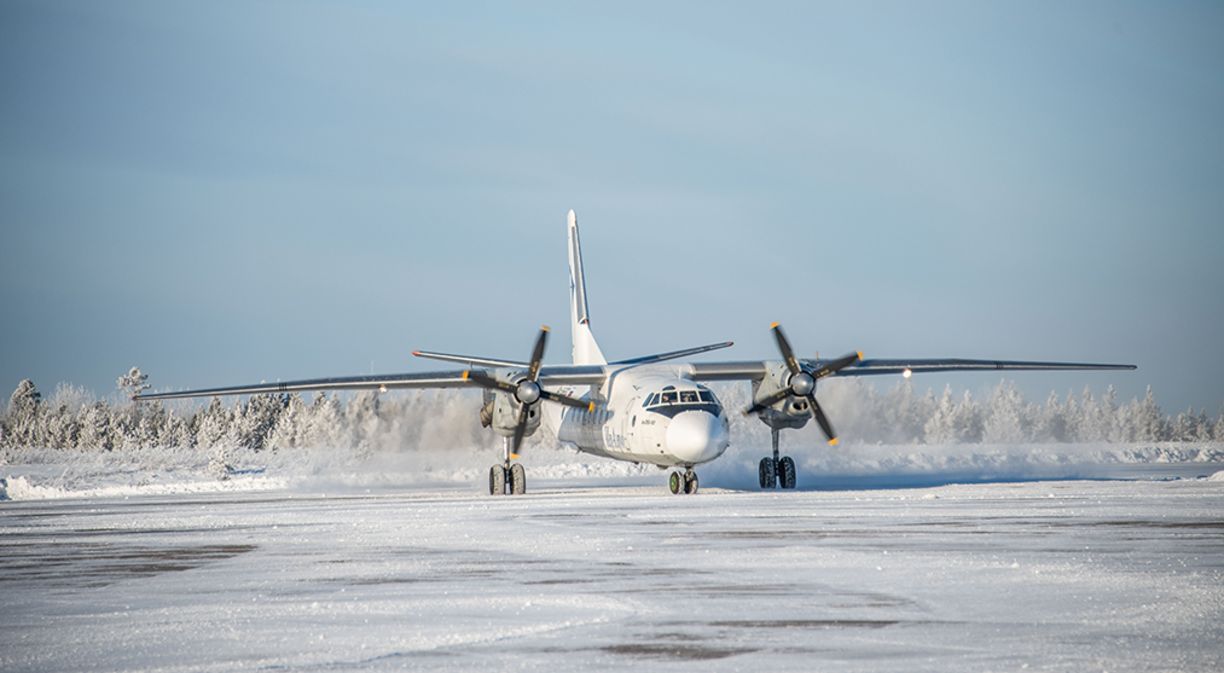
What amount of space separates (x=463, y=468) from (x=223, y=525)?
28.2 metres

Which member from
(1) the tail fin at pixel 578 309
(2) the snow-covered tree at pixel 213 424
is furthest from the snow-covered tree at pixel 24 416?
(1) the tail fin at pixel 578 309

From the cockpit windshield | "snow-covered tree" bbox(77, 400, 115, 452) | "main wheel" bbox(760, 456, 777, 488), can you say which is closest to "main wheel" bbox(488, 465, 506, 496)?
the cockpit windshield

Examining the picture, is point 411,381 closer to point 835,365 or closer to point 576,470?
point 835,365

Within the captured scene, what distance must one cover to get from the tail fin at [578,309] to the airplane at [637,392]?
4146mm

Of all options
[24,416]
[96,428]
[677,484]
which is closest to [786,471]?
[677,484]

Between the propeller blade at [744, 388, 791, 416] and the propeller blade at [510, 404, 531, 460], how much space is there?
5958 mm

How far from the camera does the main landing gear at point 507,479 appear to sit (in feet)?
116

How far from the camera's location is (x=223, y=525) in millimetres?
21625

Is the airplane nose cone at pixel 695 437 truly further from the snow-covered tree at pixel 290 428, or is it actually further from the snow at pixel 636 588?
the snow-covered tree at pixel 290 428

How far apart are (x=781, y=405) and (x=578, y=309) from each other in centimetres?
1101

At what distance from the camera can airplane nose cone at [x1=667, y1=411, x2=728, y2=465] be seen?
29953 mm

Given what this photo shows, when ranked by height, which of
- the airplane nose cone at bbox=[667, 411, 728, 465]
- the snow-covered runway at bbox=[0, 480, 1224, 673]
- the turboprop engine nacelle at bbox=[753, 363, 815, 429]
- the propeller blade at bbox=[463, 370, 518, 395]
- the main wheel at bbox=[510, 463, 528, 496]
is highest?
the propeller blade at bbox=[463, 370, 518, 395]

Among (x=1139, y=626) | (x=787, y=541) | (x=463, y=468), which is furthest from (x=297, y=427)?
(x=1139, y=626)

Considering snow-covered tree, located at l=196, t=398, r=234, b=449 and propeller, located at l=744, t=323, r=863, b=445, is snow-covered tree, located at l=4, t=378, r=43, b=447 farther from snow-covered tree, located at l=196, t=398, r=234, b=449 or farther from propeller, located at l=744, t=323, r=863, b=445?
propeller, located at l=744, t=323, r=863, b=445
